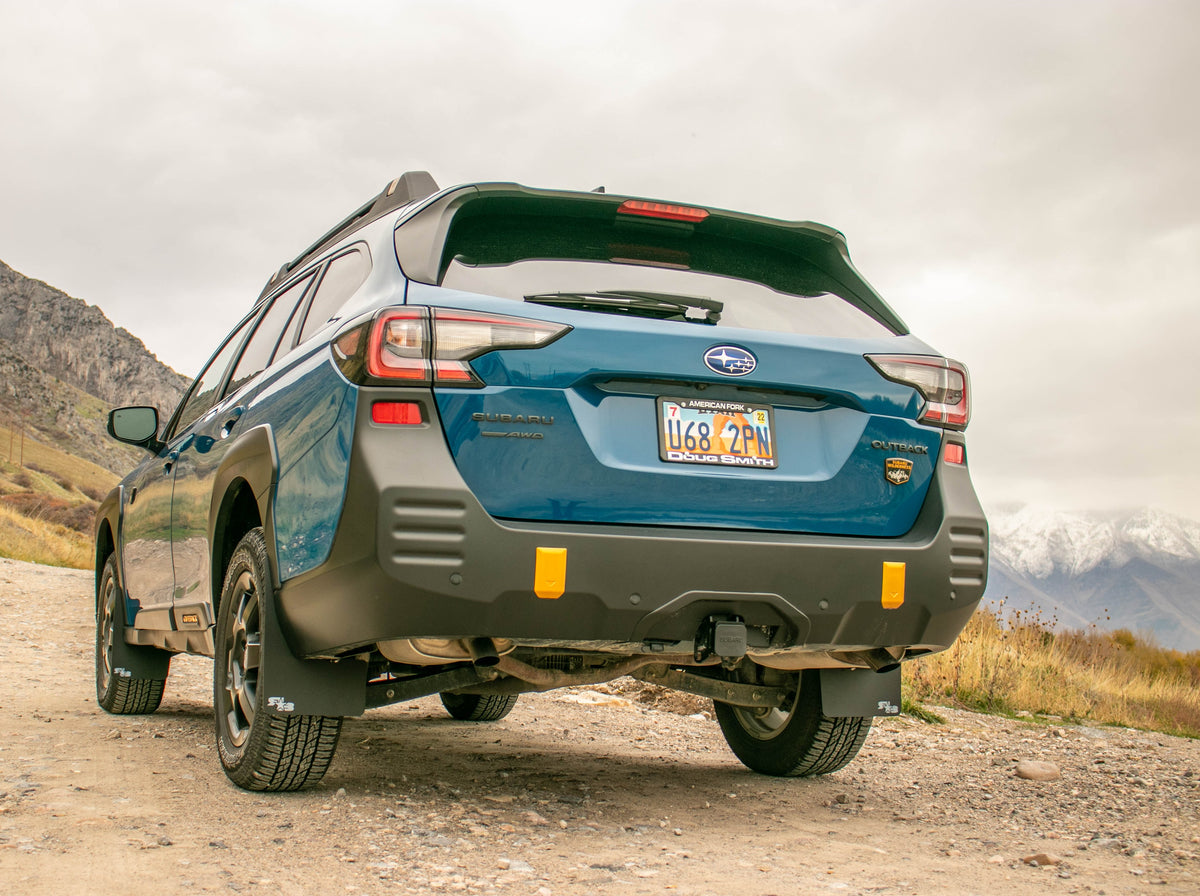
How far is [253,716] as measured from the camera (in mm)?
3740

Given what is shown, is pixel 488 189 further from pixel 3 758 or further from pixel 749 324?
pixel 3 758

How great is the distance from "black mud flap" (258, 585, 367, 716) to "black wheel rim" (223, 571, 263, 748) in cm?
20

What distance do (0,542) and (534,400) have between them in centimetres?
2568

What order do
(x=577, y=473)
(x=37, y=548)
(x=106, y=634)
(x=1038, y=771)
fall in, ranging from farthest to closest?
(x=37, y=548)
(x=106, y=634)
(x=1038, y=771)
(x=577, y=473)

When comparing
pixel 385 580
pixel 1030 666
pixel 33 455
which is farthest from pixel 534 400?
pixel 33 455

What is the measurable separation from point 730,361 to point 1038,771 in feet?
9.94

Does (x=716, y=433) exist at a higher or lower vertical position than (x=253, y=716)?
higher

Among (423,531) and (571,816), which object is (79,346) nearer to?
(571,816)

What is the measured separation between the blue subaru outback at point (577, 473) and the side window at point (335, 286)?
0.02 metres

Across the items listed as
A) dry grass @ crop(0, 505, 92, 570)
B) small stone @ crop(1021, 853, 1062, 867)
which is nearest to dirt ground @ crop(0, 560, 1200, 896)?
small stone @ crop(1021, 853, 1062, 867)

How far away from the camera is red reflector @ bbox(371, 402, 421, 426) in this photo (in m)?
3.11

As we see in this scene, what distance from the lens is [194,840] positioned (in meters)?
3.26

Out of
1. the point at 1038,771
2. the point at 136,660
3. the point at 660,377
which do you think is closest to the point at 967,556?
the point at 660,377

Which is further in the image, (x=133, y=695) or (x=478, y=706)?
(x=478, y=706)
